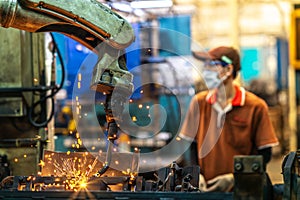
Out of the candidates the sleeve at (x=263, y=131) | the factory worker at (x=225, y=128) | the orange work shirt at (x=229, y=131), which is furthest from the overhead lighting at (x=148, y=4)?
the sleeve at (x=263, y=131)

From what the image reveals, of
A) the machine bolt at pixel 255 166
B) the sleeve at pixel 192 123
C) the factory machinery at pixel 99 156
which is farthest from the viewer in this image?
the sleeve at pixel 192 123

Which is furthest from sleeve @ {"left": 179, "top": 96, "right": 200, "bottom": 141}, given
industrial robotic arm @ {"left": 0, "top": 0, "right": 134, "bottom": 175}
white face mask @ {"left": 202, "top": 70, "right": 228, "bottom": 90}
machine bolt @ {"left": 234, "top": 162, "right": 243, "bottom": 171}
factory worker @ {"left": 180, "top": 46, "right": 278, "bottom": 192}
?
machine bolt @ {"left": 234, "top": 162, "right": 243, "bottom": 171}

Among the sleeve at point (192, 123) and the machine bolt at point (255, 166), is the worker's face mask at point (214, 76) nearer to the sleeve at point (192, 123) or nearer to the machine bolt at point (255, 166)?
the sleeve at point (192, 123)

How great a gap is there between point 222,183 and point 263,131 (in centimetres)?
45

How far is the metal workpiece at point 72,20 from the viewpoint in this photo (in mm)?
2693

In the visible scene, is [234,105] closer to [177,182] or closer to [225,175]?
[225,175]

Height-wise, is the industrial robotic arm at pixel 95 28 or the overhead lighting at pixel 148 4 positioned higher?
the overhead lighting at pixel 148 4

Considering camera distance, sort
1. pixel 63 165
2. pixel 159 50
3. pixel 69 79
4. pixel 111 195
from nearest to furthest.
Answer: pixel 111 195
pixel 63 165
pixel 69 79
pixel 159 50

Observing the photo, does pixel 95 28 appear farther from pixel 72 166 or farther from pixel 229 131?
pixel 229 131

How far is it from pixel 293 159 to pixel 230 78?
2249 mm

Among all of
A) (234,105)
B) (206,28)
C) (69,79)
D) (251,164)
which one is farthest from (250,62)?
(251,164)

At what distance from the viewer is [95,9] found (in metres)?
2.82

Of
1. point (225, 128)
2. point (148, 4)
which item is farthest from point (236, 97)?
point (148, 4)

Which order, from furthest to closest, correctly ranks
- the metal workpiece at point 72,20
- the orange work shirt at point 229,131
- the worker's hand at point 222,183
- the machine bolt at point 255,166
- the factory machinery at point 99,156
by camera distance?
the orange work shirt at point 229,131 < the worker's hand at point 222,183 < the metal workpiece at point 72,20 < the factory machinery at point 99,156 < the machine bolt at point 255,166
